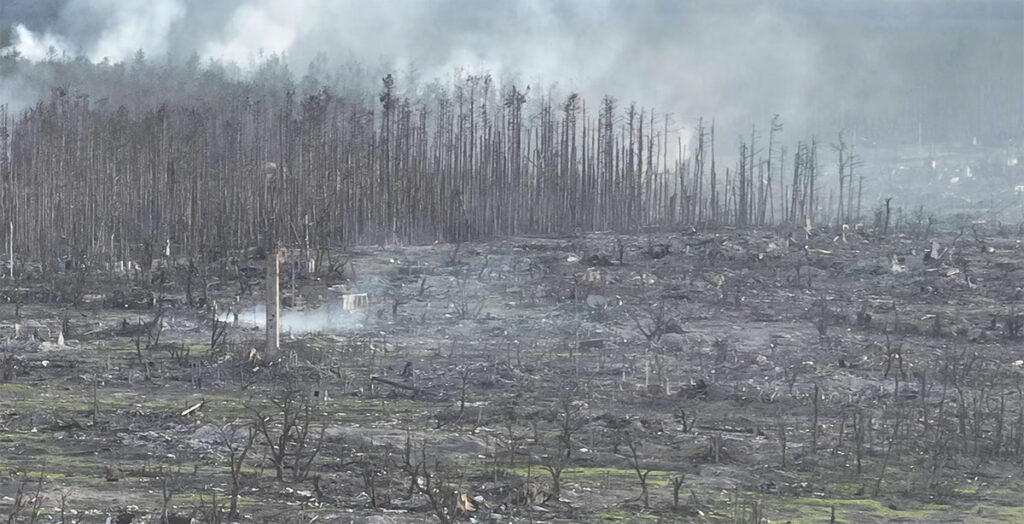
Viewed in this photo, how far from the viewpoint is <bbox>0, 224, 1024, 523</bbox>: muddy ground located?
12.5 metres

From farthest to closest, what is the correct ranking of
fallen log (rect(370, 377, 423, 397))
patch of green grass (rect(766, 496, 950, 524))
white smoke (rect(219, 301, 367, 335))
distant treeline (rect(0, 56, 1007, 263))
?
distant treeline (rect(0, 56, 1007, 263)) < white smoke (rect(219, 301, 367, 335)) < fallen log (rect(370, 377, 423, 397)) < patch of green grass (rect(766, 496, 950, 524))

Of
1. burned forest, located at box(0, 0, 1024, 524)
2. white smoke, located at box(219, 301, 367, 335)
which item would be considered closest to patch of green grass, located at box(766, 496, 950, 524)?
burned forest, located at box(0, 0, 1024, 524)

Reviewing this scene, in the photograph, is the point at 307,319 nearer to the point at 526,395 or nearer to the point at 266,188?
the point at 526,395

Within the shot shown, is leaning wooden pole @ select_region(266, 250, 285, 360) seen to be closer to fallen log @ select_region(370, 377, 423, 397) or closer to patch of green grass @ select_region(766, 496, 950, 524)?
fallen log @ select_region(370, 377, 423, 397)

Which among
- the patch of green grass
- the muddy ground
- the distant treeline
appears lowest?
the patch of green grass

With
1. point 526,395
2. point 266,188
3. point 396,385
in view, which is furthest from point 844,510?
point 266,188

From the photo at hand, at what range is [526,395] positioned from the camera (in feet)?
63.9

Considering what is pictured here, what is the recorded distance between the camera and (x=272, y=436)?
51.1 ft

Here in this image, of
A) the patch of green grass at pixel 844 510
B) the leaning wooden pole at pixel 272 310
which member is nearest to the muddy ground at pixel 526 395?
the patch of green grass at pixel 844 510

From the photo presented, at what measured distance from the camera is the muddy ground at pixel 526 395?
12.5 meters

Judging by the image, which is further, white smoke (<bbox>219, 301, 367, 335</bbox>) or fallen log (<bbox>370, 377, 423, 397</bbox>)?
white smoke (<bbox>219, 301, 367, 335</bbox>)

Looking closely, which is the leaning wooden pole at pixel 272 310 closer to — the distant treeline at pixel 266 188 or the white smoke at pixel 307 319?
the white smoke at pixel 307 319

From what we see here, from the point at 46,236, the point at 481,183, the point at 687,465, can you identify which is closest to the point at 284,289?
the point at 46,236

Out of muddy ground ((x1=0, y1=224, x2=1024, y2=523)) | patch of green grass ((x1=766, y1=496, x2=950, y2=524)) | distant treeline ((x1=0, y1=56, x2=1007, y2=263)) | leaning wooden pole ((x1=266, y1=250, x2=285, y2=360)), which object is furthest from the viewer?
distant treeline ((x1=0, y1=56, x2=1007, y2=263))
